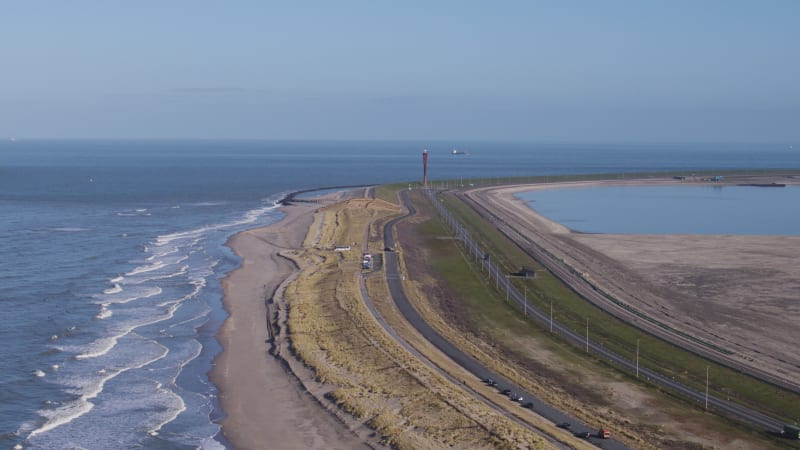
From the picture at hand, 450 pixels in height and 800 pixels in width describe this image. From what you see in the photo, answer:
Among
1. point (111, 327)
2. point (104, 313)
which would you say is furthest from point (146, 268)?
point (111, 327)

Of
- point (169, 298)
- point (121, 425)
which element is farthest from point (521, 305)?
point (121, 425)

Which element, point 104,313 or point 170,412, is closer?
point 170,412

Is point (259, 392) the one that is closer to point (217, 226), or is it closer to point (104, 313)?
point (104, 313)

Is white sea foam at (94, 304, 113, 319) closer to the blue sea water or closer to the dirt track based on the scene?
the blue sea water

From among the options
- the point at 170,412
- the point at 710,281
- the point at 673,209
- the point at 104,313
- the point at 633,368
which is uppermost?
the point at 104,313

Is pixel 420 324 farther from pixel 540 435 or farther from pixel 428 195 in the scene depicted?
pixel 428 195

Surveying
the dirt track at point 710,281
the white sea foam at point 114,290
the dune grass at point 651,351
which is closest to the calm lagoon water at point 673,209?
the dirt track at point 710,281

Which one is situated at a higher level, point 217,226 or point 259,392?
point 217,226

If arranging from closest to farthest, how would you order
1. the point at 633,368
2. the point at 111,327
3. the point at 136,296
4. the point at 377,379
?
the point at 377,379
the point at 633,368
the point at 111,327
the point at 136,296
